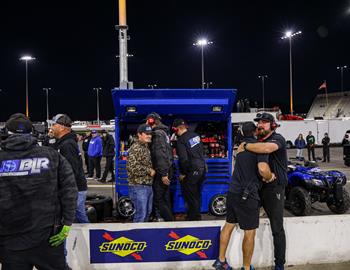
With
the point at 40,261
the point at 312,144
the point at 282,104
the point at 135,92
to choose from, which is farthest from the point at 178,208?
the point at 282,104

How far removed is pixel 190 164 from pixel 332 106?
50512 mm

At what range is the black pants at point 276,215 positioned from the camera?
167 inches

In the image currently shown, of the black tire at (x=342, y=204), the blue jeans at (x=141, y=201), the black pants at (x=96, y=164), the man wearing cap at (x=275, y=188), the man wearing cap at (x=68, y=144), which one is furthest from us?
the black pants at (x=96, y=164)

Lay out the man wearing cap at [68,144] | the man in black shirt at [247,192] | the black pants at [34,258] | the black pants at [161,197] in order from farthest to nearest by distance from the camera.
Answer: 1. the black pants at [161,197]
2. the man wearing cap at [68,144]
3. the man in black shirt at [247,192]
4. the black pants at [34,258]

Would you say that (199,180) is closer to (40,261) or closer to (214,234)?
(214,234)

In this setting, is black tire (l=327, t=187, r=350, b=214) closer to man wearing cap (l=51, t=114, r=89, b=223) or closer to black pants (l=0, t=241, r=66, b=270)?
man wearing cap (l=51, t=114, r=89, b=223)

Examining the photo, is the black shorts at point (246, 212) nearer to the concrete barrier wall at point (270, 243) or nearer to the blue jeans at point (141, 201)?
the concrete barrier wall at point (270, 243)

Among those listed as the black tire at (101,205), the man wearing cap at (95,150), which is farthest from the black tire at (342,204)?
the man wearing cap at (95,150)

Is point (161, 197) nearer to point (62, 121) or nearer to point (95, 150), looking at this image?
point (62, 121)

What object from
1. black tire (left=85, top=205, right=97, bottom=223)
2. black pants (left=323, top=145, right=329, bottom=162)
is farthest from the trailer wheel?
black pants (left=323, top=145, right=329, bottom=162)

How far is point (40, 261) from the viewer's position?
279cm

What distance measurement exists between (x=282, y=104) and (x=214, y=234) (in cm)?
10281

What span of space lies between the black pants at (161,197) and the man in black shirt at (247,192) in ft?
6.41

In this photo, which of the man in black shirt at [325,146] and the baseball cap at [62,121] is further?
the man in black shirt at [325,146]
